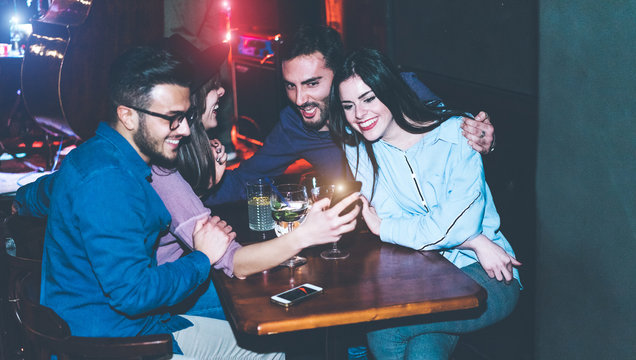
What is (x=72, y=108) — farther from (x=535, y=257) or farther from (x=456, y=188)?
(x=535, y=257)

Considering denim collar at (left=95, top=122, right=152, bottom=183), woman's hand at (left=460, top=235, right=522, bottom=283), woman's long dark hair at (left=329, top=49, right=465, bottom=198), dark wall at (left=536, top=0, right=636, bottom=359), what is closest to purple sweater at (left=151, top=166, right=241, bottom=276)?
denim collar at (left=95, top=122, right=152, bottom=183)

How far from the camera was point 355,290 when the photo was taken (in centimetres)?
171

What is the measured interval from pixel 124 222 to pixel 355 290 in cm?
72

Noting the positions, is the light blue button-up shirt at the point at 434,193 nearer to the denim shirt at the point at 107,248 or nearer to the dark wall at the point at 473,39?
the dark wall at the point at 473,39

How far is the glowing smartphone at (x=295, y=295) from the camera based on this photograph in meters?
1.62

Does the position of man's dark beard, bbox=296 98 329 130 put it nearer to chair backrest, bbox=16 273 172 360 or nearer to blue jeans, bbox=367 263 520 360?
blue jeans, bbox=367 263 520 360

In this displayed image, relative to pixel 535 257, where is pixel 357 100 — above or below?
above

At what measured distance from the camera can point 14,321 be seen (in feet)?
7.35

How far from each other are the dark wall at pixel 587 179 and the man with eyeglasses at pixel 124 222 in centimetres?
128

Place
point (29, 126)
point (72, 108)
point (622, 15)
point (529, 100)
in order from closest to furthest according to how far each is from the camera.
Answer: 1. point (622, 15)
2. point (529, 100)
3. point (72, 108)
4. point (29, 126)

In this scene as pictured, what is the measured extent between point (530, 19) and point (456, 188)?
1036 millimetres

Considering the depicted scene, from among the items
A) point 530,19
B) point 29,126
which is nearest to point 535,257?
point 530,19

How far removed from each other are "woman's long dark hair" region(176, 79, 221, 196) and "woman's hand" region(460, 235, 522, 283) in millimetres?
1121

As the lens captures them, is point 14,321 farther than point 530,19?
No
